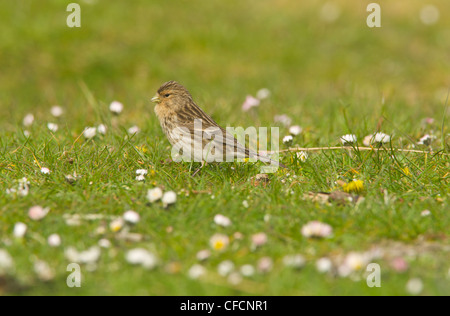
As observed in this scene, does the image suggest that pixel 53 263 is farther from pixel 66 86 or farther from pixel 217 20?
pixel 217 20

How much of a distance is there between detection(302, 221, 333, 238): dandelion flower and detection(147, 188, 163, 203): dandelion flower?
1360 mm

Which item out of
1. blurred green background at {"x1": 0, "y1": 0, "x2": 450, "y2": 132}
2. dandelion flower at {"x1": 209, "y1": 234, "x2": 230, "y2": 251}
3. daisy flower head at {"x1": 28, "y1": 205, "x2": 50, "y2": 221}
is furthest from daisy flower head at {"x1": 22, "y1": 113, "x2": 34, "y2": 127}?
dandelion flower at {"x1": 209, "y1": 234, "x2": 230, "y2": 251}

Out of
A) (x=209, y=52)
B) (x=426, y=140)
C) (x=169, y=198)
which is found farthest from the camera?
(x=209, y=52)

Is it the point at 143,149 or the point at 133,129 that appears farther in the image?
the point at 133,129

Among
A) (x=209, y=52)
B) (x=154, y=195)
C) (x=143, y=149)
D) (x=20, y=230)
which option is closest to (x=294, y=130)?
(x=143, y=149)

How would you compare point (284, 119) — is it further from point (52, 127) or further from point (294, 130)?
point (52, 127)

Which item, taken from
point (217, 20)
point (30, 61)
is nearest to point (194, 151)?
point (30, 61)

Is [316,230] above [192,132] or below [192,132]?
below

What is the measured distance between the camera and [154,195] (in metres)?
5.34

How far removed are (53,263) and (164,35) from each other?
33.9 ft

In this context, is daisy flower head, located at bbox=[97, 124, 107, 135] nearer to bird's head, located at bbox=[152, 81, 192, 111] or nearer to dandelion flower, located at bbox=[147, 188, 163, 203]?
bird's head, located at bbox=[152, 81, 192, 111]

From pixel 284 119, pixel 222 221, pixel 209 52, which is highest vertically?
pixel 209 52

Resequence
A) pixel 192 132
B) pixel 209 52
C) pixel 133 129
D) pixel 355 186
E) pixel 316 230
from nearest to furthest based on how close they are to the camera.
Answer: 1. pixel 316 230
2. pixel 355 186
3. pixel 192 132
4. pixel 133 129
5. pixel 209 52

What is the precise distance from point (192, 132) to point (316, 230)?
8.05 ft
